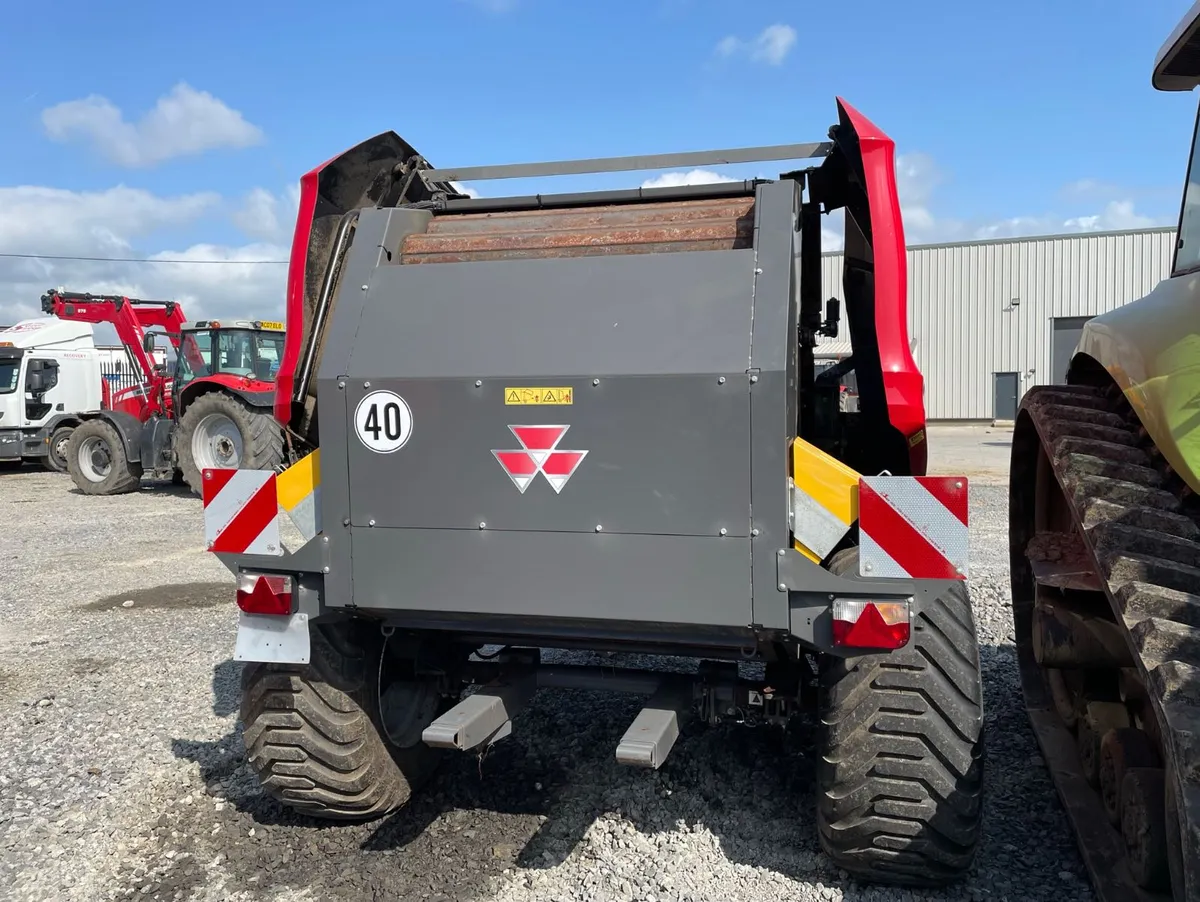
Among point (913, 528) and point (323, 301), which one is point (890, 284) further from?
point (323, 301)

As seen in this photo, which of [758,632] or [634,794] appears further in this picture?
[634,794]

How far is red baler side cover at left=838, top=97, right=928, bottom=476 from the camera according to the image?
2947 mm

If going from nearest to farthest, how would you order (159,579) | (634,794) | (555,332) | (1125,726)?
(555,332)
(1125,726)
(634,794)
(159,579)

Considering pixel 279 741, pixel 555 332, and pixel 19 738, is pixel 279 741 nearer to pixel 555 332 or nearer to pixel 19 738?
pixel 555 332

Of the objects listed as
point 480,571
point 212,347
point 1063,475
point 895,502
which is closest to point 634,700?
point 480,571

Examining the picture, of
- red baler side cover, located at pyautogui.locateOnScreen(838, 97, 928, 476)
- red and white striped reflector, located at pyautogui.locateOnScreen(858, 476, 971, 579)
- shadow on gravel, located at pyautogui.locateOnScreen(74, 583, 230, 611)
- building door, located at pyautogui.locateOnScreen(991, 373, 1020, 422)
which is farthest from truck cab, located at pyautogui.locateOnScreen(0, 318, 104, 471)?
building door, located at pyautogui.locateOnScreen(991, 373, 1020, 422)

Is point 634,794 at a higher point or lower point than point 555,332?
lower

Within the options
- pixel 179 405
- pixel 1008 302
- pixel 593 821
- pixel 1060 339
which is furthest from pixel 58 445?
pixel 1060 339

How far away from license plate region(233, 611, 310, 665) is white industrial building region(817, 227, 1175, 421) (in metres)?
24.1

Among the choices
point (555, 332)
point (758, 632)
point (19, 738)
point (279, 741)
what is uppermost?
point (555, 332)

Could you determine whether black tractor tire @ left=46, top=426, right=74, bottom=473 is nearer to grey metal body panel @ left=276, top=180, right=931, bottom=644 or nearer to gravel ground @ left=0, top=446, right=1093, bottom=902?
gravel ground @ left=0, top=446, right=1093, bottom=902

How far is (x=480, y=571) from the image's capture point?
284cm

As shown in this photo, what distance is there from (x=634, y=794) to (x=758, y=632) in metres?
1.33

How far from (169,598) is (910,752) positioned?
6627mm
